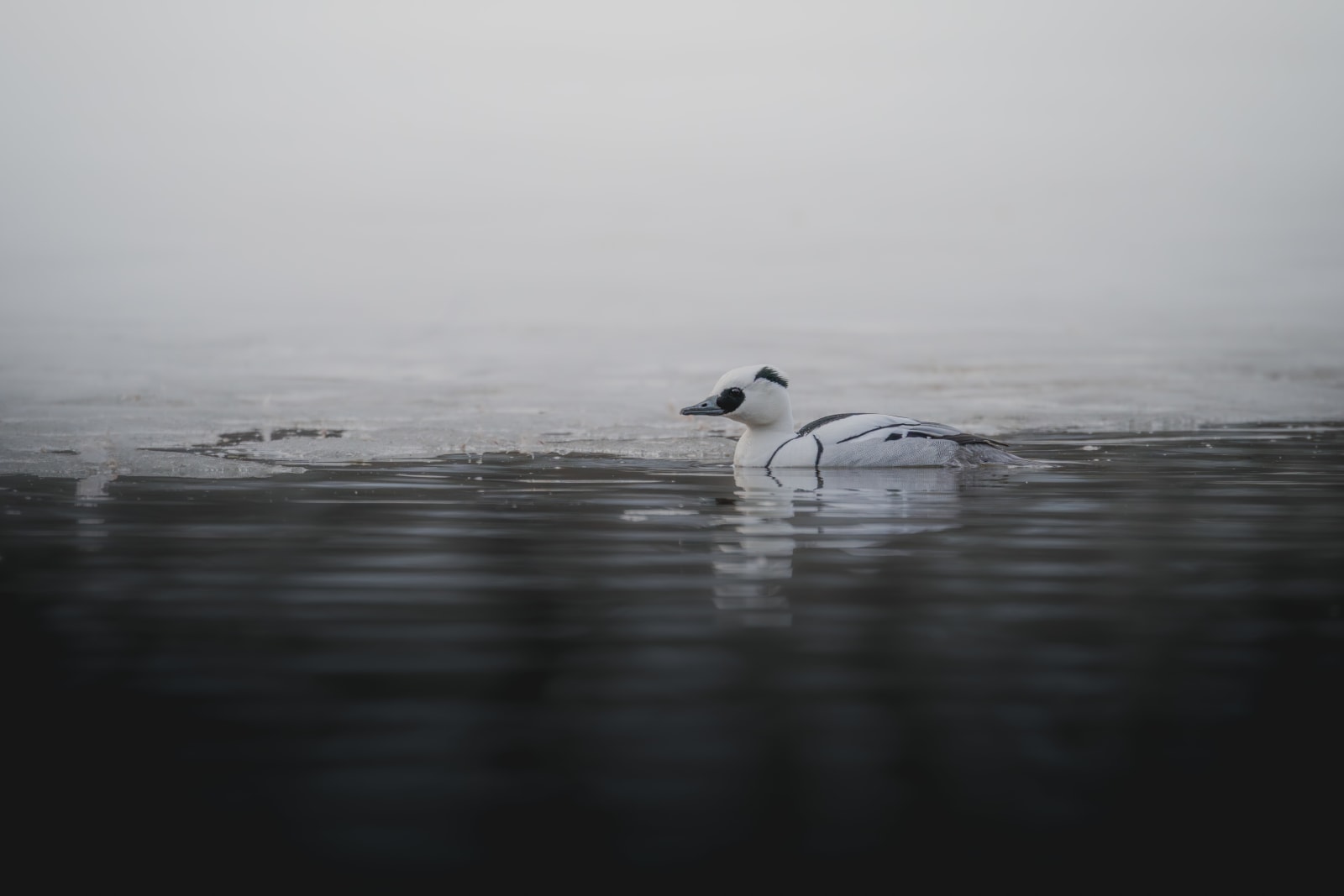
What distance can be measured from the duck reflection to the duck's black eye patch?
58 cm

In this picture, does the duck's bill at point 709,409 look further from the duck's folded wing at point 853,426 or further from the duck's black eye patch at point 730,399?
the duck's folded wing at point 853,426

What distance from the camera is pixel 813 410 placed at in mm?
15664

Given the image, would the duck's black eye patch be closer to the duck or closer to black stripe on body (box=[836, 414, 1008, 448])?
the duck

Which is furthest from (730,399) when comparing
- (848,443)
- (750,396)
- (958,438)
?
(958,438)

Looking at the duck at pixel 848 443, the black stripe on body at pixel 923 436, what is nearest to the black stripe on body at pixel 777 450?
the duck at pixel 848 443

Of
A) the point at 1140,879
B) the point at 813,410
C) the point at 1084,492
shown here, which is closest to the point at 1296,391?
the point at 813,410

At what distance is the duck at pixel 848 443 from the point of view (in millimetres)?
10203

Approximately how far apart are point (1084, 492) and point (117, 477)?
6.11 metres

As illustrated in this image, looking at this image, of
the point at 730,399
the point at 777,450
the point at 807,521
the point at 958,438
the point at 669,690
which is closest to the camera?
the point at 669,690

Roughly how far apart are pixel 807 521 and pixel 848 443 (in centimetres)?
317

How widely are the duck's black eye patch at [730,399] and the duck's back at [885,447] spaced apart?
1.69 feet

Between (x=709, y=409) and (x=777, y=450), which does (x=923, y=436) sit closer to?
(x=777, y=450)

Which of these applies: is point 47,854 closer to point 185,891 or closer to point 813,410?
point 185,891

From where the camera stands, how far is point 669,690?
3719 mm
